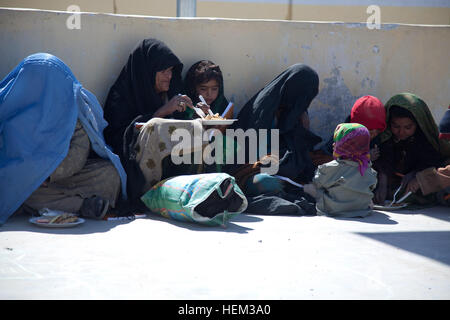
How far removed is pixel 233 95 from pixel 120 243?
264 centimetres

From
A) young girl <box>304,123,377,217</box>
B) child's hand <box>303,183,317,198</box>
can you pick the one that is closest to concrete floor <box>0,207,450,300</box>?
young girl <box>304,123,377,217</box>

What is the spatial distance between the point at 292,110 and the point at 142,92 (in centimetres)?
133

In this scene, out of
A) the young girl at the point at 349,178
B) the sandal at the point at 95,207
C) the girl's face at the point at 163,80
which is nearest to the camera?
the sandal at the point at 95,207

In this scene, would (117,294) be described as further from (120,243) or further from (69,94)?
(69,94)

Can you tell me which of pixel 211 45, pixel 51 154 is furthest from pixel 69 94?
pixel 211 45

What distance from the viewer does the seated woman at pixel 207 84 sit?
510 centimetres

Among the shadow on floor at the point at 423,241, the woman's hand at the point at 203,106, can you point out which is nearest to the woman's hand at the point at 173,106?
the woman's hand at the point at 203,106

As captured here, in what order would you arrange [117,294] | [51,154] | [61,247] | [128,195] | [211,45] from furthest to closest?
[211,45]
[128,195]
[51,154]
[61,247]
[117,294]

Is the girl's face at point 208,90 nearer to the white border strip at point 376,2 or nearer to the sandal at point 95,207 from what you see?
the sandal at point 95,207

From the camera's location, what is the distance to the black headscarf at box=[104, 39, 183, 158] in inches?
185

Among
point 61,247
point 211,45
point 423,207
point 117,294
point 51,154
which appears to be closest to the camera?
point 117,294

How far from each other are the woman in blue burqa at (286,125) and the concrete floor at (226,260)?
0.57m

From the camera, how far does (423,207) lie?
4.99 metres

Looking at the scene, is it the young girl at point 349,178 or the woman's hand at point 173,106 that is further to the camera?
the woman's hand at point 173,106
